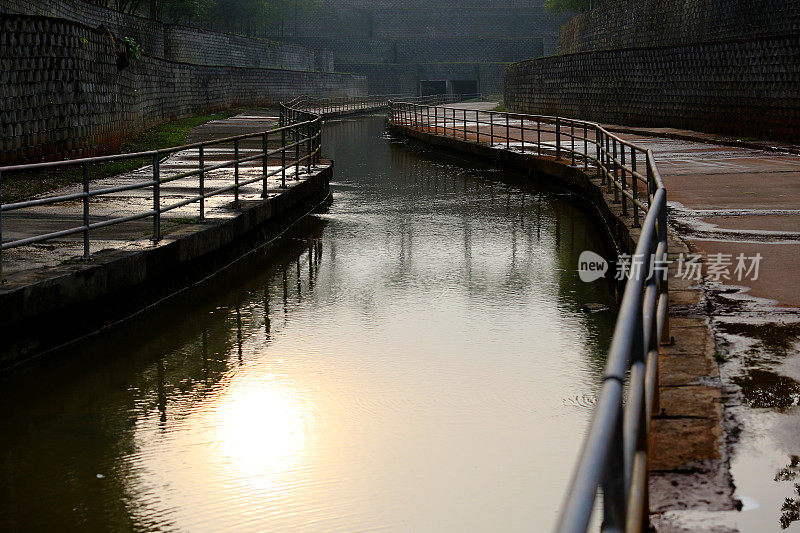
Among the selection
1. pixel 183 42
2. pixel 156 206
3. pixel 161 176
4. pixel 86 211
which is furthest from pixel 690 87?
pixel 183 42

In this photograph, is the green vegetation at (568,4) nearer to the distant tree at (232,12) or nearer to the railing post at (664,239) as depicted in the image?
the distant tree at (232,12)

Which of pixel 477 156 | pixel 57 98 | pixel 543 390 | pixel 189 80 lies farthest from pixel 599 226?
pixel 189 80

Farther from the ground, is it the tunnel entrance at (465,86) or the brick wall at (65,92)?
the tunnel entrance at (465,86)

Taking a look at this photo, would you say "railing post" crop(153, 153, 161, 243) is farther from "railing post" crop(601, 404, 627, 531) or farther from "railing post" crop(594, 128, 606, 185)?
"railing post" crop(601, 404, 627, 531)

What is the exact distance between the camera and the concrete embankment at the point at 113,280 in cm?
802

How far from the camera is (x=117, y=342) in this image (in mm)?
8922

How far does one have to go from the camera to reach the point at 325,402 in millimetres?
7348

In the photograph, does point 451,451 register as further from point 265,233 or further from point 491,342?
point 265,233

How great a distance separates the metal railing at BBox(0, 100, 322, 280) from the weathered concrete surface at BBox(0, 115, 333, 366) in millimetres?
178

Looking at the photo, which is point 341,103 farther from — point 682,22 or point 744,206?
point 744,206

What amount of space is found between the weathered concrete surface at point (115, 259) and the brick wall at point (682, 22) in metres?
18.6

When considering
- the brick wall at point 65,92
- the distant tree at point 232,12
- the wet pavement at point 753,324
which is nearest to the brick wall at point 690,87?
the wet pavement at point 753,324

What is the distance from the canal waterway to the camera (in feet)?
18.4

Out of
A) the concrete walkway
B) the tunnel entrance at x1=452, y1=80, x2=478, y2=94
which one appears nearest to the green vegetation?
the tunnel entrance at x1=452, y1=80, x2=478, y2=94
